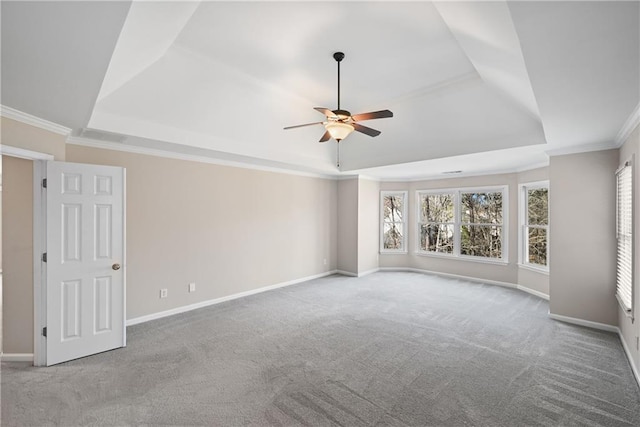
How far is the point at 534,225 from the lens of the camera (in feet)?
19.1

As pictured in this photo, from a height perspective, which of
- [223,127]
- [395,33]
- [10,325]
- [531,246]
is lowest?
[10,325]

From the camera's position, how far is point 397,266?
7906mm

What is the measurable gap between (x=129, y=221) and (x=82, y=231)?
85 cm

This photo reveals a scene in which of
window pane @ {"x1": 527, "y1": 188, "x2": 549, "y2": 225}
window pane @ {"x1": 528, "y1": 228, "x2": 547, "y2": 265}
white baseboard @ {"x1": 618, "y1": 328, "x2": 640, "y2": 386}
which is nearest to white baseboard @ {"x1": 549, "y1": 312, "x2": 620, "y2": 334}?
white baseboard @ {"x1": 618, "y1": 328, "x2": 640, "y2": 386}

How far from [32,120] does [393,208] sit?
7.04 m

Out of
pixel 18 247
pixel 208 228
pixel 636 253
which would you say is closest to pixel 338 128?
pixel 208 228

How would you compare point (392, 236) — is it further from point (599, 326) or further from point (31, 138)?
point (31, 138)

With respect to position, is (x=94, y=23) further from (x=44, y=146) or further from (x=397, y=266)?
(x=397, y=266)

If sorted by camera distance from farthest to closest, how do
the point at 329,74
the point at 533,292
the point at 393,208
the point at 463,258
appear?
the point at 393,208 → the point at 463,258 → the point at 533,292 → the point at 329,74

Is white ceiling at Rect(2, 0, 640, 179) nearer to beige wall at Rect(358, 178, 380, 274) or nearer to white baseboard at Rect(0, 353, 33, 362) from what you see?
beige wall at Rect(358, 178, 380, 274)

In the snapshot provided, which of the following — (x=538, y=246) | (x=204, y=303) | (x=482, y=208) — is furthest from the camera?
(x=482, y=208)

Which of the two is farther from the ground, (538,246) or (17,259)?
(17,259)

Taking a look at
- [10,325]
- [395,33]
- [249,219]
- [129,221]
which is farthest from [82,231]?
[395,33]

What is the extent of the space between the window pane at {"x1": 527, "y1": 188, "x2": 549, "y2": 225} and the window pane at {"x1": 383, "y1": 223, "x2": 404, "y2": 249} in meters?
2.89
